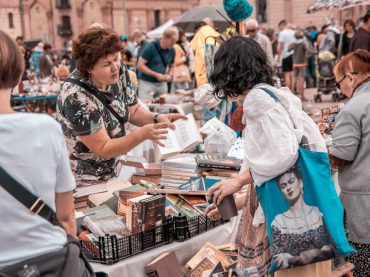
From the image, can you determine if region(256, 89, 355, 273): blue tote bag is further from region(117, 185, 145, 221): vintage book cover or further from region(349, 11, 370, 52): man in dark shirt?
region(349, 11, 370, 52): man in dark shirt

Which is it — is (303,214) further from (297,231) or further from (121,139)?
(121,139)

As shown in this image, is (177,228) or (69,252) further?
(177,228)

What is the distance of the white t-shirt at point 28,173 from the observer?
184cm

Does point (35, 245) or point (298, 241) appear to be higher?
point (35, 245)

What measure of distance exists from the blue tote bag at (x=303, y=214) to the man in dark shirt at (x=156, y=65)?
6.70m

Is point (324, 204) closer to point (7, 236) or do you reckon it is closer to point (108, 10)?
point (7, 236)

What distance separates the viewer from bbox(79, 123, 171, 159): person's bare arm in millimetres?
3309

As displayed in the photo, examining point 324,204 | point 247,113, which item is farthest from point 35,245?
point 324,204

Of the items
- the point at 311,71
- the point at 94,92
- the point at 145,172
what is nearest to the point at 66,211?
the point at 94,92

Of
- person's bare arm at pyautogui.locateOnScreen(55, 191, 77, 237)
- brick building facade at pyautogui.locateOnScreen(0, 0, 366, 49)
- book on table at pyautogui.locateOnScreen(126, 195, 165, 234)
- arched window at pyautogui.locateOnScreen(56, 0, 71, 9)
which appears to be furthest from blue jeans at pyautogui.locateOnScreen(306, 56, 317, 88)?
arched window at pyautogui.locateOnScreen(56, 0, 71, 9)

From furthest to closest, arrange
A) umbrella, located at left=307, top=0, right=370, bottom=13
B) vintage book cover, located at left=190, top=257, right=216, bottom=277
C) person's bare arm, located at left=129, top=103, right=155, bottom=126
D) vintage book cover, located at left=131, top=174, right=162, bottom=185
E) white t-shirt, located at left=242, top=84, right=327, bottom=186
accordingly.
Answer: umbrella, located at left=307, top=0, right=370, bottom=13, person's bare arm, located at left=129, top=103, right=155, bottom=126, vintage book cover, located at left=131, top=174, right=162, bottom=185, vintage book cover, located at left=190, top=257, right=216, bottom=277, white t-shirt, located at left=242, top=84, right=327, bottom=186

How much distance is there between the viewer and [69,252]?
2012 mm

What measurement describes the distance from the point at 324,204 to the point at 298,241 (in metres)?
0.21

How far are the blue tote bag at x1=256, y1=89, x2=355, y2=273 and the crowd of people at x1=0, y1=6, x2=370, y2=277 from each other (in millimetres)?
32
